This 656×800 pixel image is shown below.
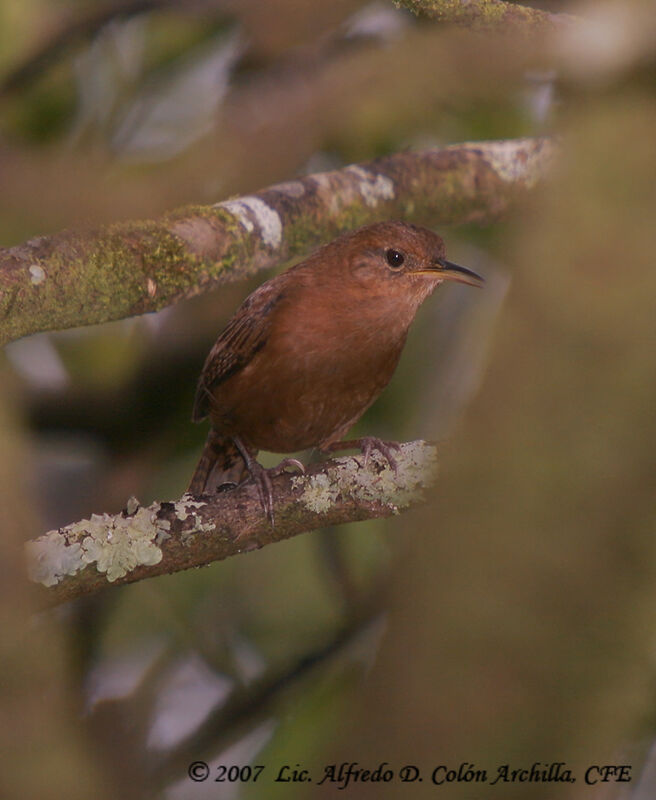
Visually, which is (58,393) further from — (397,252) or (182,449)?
(397,252)

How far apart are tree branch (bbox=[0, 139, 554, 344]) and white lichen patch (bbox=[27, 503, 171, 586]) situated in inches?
22.9

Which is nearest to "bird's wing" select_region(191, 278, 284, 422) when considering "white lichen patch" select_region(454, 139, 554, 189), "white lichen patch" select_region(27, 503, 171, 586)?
"white lichen patch" select_region(27, 503, 171, 586)

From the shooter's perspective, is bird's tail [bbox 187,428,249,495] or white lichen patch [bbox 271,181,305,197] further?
bird's tail [bbox 187,428,249,495]

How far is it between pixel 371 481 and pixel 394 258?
42.7 inches

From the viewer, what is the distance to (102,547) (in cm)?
263

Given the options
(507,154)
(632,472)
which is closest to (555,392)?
(632,472)

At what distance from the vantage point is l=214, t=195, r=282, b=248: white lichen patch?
3.17 m

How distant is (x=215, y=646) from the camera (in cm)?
444

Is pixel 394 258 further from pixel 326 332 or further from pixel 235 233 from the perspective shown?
pixel 235 233

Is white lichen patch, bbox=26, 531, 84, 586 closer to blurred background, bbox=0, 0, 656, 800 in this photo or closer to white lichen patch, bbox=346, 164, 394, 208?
blurred background, bbox=0, 0, 656, 800

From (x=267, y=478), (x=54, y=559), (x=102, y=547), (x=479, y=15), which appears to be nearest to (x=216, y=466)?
(x=267, y=478)

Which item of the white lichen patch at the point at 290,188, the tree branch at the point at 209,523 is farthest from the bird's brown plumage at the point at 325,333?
Result: the tree branch at the point at 209,523

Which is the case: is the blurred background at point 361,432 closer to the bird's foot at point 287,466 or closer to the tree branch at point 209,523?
the tree branch at point 209,523

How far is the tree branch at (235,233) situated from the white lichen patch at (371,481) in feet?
2.38
